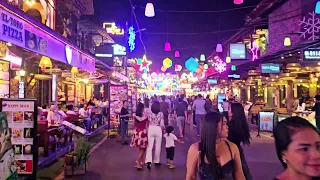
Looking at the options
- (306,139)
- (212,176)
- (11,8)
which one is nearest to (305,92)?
(11,8)

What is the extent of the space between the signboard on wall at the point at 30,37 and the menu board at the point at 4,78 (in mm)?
1581

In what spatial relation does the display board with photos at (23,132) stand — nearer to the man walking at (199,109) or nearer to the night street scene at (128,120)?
the night street scene at (128,120)

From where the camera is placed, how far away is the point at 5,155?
20.0 ft

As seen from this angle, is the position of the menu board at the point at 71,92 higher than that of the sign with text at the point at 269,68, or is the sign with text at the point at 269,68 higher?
the sign with text at the point at 269,68

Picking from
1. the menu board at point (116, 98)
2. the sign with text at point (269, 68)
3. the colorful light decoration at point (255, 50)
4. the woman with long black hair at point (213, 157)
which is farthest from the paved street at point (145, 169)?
the colorful light decoration at point (255, 50)

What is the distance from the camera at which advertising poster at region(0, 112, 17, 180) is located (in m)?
5.98

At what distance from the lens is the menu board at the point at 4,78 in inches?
481

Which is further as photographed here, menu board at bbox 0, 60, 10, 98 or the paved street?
menu board at bbox 0, 60, 10, 98

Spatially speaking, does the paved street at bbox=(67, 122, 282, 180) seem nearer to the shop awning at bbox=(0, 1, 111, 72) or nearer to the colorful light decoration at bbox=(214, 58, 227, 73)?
the shop awning at bbox=(0, 1, 111, 72)

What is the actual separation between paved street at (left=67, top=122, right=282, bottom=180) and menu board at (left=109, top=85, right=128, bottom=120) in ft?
15.4

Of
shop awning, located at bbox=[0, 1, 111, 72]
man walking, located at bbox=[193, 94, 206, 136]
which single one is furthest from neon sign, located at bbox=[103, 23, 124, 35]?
shop awning, located at bbox=[0, 1, 111, 72]

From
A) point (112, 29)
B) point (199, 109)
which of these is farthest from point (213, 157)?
point (112, 29)

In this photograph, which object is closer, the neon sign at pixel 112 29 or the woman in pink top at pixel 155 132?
the woman in pink top at pixel 155 132

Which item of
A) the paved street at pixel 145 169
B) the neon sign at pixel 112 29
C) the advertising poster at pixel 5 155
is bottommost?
the paved street at pixel 145 169
